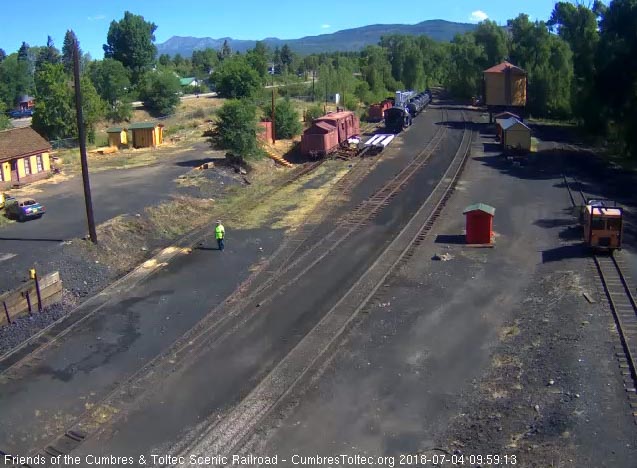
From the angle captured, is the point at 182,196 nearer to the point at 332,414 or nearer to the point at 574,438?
the point at 332,414

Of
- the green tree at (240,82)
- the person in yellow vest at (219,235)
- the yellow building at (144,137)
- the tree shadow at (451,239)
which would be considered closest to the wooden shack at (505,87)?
the green tree at (240,82)

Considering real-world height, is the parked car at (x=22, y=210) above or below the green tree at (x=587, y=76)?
below

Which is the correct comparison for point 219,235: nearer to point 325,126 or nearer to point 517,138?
point 325,126

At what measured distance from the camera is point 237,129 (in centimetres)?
3931

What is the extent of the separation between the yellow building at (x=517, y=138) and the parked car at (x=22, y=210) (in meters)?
32.0

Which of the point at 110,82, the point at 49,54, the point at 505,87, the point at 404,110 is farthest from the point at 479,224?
the point at 49,54

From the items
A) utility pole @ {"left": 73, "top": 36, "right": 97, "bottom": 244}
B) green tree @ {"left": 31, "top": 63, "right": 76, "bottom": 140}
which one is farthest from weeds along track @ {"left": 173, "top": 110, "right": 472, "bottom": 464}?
green tree @ {"left": 31, "top": 63, "right": 76, "bottom": 140}

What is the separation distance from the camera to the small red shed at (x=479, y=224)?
25.1 m

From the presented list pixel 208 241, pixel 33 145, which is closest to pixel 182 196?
pixel 208 241

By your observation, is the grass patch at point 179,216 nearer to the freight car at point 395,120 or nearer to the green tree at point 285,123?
the green tree at point 285,123

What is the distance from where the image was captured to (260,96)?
76438mm

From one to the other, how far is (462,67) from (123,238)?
275 ft

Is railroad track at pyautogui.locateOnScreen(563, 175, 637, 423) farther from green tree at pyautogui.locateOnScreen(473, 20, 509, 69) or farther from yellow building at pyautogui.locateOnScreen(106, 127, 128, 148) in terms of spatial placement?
green tree at pyautogui.locateOnScreen(473, 20, 509, 69)

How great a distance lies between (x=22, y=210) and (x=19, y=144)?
10.9 metres
